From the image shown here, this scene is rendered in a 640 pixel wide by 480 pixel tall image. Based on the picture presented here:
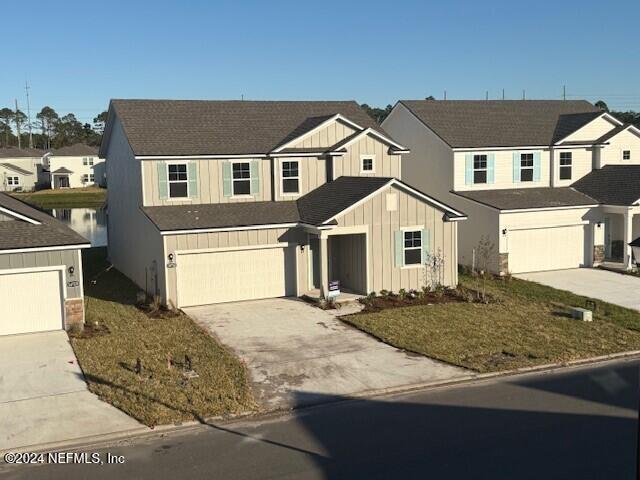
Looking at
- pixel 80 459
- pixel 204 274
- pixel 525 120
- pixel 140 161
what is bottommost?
pixel 80 459

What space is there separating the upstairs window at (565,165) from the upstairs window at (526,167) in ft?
4.90

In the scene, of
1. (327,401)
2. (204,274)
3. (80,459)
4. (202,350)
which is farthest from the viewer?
(204,274)

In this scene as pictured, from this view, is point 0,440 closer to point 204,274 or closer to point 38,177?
point 204,274

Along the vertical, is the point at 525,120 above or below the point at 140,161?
above

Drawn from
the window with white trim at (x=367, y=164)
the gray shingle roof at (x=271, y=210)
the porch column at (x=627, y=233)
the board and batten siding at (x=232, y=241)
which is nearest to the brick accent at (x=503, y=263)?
the gray shingle roof at (x=271, y=210)

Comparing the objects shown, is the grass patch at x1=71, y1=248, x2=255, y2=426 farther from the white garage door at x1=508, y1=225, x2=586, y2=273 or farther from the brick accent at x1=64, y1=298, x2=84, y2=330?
the white garage door at x1=508, y1=225, x2=586, y2=273

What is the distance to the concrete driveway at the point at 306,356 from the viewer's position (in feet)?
47.6

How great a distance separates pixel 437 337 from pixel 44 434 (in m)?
10.1

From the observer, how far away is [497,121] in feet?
105

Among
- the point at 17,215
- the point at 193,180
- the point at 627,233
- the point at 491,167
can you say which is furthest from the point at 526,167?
the point at 17,215

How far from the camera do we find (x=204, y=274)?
22.5 metres

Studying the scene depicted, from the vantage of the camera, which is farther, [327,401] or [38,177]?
[38,177]

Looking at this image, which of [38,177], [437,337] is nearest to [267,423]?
[437,337]

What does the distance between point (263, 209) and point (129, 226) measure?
19.1 feet
